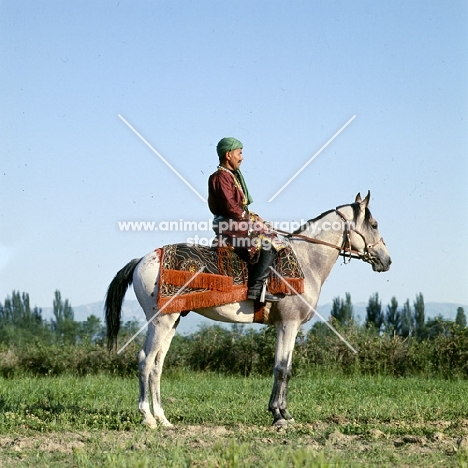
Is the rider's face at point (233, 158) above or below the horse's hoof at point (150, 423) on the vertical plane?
above

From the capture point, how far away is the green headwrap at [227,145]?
822 centimetres

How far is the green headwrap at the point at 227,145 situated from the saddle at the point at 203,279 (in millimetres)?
1068

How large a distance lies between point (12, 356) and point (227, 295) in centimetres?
781

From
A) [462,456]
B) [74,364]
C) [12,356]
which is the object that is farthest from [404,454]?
[12,356]

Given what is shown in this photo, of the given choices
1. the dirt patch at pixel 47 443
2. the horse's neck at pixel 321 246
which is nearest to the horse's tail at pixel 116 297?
the dirt patch at pixel 47 443

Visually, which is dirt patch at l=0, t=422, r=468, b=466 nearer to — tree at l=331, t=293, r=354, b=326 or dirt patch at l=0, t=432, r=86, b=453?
dirt patch at l=0, t=432, r=86, b=453

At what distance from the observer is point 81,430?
24.9 ft

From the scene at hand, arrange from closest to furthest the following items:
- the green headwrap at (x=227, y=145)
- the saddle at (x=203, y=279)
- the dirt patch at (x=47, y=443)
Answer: the dirt patch at (x=47, y=443), the saddle at (x=203, y=279), the green headwrap at (x=227, y=145)

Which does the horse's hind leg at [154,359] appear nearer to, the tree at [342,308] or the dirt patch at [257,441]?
the dirt patch at [257,441]

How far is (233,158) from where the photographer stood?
825 cm

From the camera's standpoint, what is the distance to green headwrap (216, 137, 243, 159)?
27.0 ft

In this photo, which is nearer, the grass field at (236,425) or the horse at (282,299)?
the grass field at (236,425)

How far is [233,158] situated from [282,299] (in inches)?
64.5

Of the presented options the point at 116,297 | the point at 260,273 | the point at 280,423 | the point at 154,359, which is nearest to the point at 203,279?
the point at 260,273
